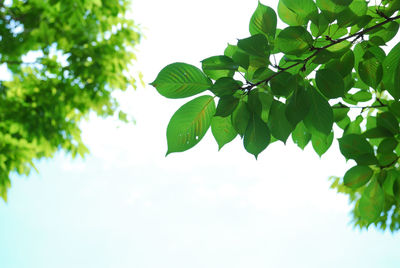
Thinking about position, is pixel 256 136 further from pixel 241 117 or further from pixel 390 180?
pixel 390 180

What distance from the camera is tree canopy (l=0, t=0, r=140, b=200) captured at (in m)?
2.60

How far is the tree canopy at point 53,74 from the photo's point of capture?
2.60m

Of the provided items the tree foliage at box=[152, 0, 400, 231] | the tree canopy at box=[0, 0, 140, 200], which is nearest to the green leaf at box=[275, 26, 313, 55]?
the tree foliage at box=[152, 0, 400, 231]

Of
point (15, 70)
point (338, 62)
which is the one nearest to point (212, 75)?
point (338, 62)

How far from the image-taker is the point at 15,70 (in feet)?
9.36

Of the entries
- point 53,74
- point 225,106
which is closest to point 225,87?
point 225,106

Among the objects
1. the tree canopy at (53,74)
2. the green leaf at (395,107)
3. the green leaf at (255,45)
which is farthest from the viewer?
the tree canopy at (53,74)

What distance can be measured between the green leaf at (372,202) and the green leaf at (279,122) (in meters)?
0.19

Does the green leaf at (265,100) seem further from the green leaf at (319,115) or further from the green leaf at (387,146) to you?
the green leaf at (387,146)

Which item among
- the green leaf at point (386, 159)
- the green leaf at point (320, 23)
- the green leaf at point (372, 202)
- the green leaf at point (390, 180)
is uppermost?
the green leaf at point (320, 23)

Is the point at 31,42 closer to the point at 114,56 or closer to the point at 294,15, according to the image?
the point at 114,56

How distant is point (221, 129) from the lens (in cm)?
49

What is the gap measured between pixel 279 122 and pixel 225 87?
9cm

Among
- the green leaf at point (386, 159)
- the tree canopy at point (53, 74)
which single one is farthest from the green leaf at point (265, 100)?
the tree canopy at point (53, 74)
